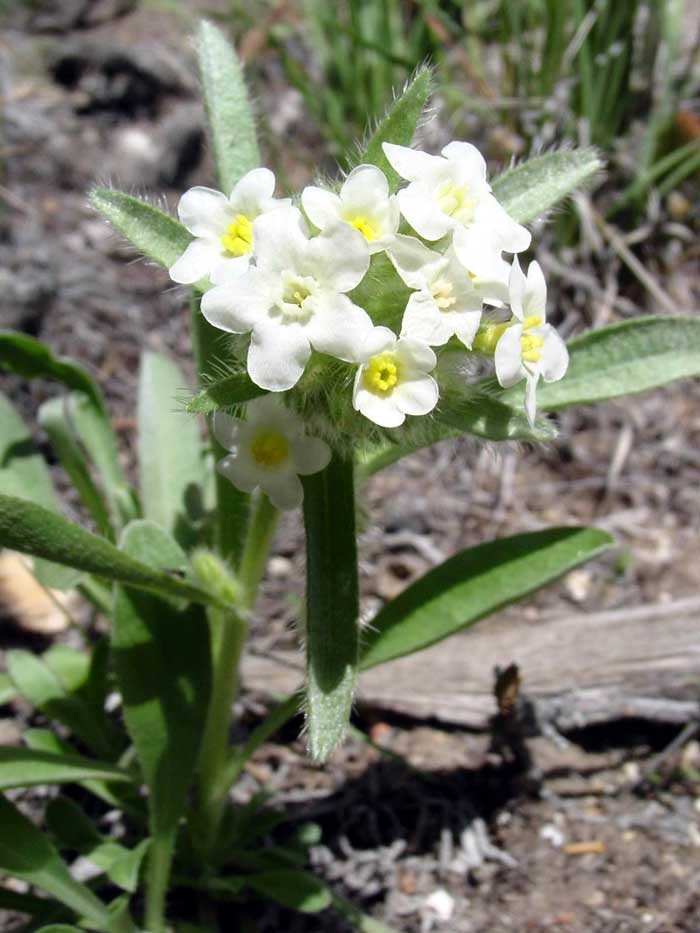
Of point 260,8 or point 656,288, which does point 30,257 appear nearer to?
point 260,8

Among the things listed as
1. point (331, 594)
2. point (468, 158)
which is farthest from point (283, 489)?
point (468, 158)

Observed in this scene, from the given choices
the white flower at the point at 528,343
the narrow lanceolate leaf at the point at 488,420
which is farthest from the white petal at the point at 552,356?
the narrow lanceolate leaf at the point at 488,420

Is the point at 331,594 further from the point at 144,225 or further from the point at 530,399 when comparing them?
the point at 144,225

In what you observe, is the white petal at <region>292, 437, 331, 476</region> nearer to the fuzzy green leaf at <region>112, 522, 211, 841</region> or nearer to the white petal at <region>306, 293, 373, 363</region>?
the white petal at <region>306, 293, 373, 363</region>

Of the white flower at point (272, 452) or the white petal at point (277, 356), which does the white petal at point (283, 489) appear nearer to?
the white flower at point (272, 452)

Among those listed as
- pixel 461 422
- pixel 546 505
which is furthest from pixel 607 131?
pixel 461 422
